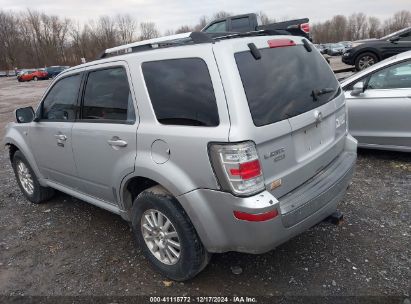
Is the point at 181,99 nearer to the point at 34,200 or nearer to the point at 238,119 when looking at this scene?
the point at 238,119

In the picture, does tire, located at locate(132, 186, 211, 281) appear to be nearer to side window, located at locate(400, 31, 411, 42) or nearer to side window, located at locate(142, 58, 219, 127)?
side window, located at locate(142, 58, 219, 127)

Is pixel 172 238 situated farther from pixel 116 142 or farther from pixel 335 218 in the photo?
pixel 335 218

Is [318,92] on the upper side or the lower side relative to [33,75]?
upper

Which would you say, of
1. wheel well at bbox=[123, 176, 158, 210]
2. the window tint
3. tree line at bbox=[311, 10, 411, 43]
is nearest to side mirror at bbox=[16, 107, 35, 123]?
wheel well at bbox=[123, 176, 158, 210]

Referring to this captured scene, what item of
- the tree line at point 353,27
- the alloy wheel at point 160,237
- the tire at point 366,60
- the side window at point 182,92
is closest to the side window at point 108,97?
the side window at point 182,92

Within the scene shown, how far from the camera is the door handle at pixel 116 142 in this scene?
304cm

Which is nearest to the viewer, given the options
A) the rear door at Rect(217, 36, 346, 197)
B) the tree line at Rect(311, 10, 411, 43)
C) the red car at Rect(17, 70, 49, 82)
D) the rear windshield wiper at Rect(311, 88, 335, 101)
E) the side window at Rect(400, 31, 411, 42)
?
the rear door at Rect(217, 36, 346, 197)

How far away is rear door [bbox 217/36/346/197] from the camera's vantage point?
8.16 feet

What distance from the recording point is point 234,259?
332 cm

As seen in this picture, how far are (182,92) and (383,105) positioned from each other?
3611 mm

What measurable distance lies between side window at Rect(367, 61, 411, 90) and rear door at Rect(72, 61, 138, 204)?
387 cm

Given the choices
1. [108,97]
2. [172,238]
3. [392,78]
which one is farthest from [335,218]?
[392,78]

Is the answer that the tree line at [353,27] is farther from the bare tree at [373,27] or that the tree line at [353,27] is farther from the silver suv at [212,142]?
the silver suv at [212,142]

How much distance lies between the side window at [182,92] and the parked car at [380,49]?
11.1 m
